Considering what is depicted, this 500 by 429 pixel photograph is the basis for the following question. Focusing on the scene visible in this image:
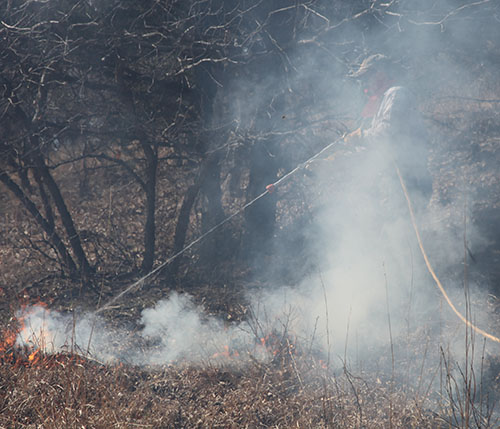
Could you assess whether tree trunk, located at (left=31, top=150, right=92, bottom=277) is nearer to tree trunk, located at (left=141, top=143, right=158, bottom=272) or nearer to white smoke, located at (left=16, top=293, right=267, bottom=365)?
tree trunk, located at (left=141, top=143, right=158, bottom=272)

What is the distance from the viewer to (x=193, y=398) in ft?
14.2

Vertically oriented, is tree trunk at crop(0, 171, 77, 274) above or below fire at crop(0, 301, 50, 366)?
above

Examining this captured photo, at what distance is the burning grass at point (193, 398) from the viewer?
3.50 meters

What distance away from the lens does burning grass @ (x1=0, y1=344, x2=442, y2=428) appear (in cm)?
350

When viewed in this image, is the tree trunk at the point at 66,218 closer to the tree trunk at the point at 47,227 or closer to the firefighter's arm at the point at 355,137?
the tree trunk at the point at 47,227

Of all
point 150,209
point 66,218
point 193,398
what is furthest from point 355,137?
point 66,218

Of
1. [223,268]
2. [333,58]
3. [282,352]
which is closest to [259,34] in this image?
[333,58]

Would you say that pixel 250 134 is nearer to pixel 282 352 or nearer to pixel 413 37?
pixel 282 352

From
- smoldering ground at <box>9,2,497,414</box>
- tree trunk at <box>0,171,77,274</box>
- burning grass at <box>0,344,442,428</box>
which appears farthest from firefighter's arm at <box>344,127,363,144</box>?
tree trunk at <box>0,171,77,274</box>

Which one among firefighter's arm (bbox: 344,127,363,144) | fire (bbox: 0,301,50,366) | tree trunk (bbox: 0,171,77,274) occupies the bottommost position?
fire (bbox: 0,301,50,366)

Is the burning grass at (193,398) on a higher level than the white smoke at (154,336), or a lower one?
lower

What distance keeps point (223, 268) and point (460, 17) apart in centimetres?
541

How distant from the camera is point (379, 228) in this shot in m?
7.41

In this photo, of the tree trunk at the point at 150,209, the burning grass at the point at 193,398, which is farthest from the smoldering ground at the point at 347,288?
the tree trunk at the point at 150,209
